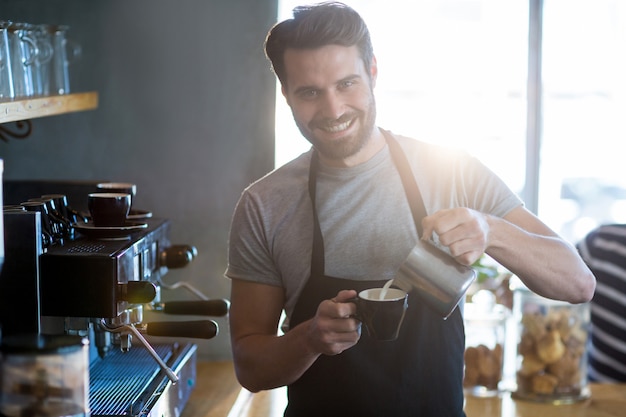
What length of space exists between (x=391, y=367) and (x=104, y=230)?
0.64 m

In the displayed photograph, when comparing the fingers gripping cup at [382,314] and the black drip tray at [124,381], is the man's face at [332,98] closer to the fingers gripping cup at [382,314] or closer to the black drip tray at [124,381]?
the fingers gripping cup at [382,314]

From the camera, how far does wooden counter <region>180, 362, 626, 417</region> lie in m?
2.09

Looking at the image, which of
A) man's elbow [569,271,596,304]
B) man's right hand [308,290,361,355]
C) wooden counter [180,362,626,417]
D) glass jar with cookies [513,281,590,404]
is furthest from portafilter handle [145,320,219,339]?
glass jar with cookies [513,281,590,404]

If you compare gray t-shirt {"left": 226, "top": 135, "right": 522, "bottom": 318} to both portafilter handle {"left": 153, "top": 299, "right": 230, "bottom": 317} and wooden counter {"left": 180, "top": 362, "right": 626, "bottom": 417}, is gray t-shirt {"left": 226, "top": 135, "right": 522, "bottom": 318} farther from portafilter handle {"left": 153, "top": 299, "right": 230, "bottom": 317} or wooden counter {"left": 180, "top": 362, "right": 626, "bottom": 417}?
wooden counter {"left": 180, "top": 362, "right": 626, "bottom": 417}

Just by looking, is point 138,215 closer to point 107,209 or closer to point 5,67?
point 107,209

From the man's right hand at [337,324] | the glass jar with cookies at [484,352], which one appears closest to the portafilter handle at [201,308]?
the man's right hand at [337,324]

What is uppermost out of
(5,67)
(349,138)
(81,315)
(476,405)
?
(5,67)

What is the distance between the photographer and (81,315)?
1.57 meters

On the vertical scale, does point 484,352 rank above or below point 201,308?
below

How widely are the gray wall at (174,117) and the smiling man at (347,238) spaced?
0.80 m

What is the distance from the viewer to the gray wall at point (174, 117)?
8.52 ft

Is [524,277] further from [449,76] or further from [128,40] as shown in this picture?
[449,76]

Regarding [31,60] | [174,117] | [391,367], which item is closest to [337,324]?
[391,367]

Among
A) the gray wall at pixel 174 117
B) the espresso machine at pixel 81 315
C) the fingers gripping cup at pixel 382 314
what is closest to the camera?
the espresso machine at pixel 81 315
